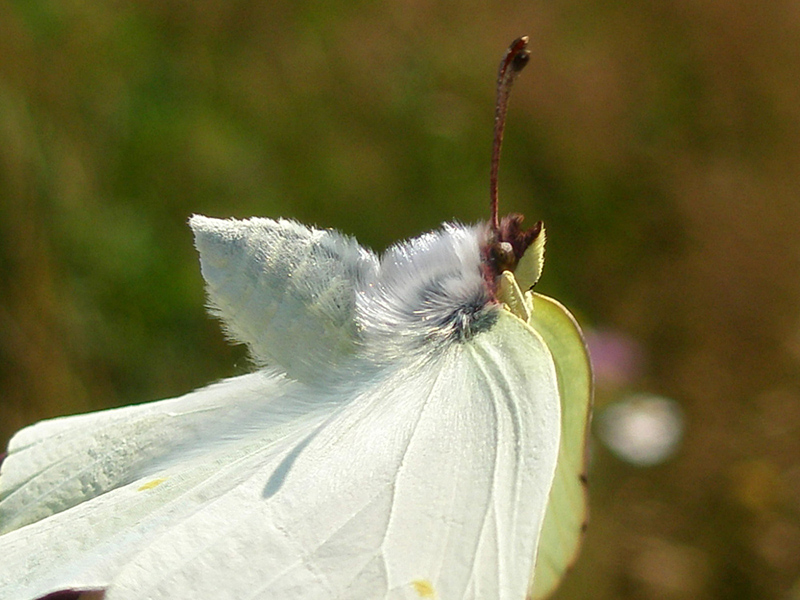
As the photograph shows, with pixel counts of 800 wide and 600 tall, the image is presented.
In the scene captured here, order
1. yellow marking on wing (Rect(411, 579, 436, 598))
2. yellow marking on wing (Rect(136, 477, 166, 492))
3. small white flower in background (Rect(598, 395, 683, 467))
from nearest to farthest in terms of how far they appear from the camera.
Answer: yellow marking on wing (Rect(411, 579, 436, 598)), yellow marking on wing (Rect(136, 477, 166, 492)), small white flower in background (Rect(598, 395, 683, 467))

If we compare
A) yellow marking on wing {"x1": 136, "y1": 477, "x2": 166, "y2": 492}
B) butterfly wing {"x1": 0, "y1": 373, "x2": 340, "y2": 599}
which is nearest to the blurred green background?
butterfly wing {"x1": 0, "y1": 373, "x2": 340, "y2": 599}

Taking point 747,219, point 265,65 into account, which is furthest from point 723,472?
point 265,65

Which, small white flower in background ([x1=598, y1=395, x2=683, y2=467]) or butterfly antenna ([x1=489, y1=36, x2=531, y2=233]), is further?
small white flower in background ([x1=598, y1=395, x2=683, y2=467])

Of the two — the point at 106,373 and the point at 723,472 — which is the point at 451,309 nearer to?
the point at 106,373

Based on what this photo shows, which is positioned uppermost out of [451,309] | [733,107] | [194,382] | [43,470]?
[733,107]

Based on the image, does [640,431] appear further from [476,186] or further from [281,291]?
[281,291]

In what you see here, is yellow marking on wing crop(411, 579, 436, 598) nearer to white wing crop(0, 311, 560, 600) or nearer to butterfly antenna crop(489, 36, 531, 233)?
Answer: white wing crop(0, 311, 560, 600)

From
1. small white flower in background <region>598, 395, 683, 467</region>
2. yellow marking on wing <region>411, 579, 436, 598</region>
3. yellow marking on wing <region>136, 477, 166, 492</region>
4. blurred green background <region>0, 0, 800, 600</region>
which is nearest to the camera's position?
yellow marking on wing <region>411, 579, 436, 598</region>
